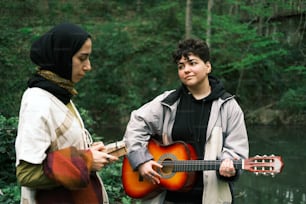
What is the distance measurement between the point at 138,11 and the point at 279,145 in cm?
1148

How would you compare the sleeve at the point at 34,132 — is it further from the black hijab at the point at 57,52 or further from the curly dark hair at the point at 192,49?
the curly dark hair at the point at 192,49

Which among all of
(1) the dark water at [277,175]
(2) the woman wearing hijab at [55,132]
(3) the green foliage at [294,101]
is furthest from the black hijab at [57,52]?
(3) the green foliage at [294,101]

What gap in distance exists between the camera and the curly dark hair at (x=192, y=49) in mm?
2807

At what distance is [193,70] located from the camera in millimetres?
2762

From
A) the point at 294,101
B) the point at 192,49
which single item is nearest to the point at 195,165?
the point at 192,49

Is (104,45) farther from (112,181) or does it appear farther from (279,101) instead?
(112,181)

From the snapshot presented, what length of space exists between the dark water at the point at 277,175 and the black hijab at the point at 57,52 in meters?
4.86

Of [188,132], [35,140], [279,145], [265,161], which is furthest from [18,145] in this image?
[279,145]

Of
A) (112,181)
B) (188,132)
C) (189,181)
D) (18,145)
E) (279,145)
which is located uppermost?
(18,145)

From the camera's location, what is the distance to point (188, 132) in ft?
8.97

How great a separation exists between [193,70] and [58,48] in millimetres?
Result: 1093

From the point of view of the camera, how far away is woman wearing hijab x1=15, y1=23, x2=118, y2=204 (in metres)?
1.79

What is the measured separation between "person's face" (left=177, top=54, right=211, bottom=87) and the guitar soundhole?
1.51 feet

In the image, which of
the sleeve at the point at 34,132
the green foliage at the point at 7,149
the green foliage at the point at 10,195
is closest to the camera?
the sleeve at the point at 34,132
